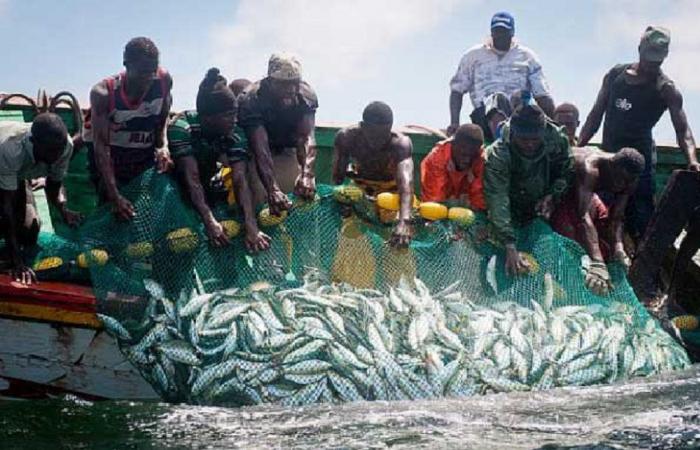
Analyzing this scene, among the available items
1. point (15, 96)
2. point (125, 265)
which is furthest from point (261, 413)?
point (15, 96)

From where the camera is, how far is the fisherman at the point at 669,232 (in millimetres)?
10297

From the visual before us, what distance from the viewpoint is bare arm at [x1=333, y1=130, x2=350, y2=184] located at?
33.1 feet

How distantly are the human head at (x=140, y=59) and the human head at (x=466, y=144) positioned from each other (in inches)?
111

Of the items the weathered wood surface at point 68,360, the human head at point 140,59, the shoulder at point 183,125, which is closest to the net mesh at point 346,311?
the weathered wood surface at point 68,360

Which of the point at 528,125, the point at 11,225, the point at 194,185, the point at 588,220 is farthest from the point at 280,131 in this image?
the point at 588,220

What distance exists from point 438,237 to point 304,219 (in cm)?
120

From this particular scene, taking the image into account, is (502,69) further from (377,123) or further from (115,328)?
(115,328)

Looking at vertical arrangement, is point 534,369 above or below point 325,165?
below

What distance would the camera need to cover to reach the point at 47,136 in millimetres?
8641

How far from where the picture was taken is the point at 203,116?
29.4ft

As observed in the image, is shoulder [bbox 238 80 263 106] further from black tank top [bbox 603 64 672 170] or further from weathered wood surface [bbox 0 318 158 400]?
black tank top [bbox 603 64 672 170]

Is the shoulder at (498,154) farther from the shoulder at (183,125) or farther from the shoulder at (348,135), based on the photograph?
the shoulder at (183,125)

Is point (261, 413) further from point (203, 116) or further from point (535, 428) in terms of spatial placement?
point (203, 116)

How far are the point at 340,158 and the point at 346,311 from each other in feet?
6.96
